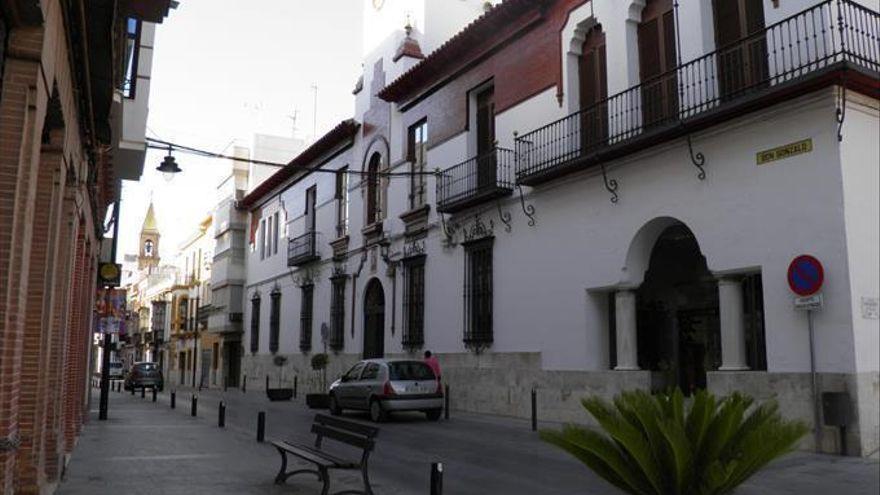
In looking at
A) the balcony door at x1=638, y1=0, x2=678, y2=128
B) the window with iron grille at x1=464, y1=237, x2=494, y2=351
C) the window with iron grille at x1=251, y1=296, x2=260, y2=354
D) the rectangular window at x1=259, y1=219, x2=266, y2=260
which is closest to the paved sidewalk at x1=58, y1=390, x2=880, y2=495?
the window with iron grille at x1=464, y1=237, x2=494, y2=351

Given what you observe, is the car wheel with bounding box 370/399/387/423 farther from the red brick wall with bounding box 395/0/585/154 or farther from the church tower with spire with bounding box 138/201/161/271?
the church tower with spire with bounding box 138/201/161/271

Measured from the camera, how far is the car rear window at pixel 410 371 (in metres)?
17.8

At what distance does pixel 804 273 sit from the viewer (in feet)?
36.8

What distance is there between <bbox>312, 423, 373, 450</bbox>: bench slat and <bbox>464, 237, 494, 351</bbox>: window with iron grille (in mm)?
9700

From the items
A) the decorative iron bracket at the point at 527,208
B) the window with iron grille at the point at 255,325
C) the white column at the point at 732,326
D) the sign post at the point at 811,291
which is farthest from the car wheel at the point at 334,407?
the window with iron grille at the point at 255,325

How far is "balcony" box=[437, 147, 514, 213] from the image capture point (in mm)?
18750

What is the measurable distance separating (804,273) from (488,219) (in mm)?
9466

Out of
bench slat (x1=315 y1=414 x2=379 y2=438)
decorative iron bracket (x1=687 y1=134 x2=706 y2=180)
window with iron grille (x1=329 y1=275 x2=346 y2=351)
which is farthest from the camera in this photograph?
window with iron grille (x1=329 y1=275 x2=346 y2=351)

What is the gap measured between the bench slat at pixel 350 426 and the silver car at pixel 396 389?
7.27 m

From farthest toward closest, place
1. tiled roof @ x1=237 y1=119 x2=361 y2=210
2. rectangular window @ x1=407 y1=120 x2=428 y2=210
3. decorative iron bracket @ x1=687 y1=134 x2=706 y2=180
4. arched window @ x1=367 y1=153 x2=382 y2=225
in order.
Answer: tiled roof @ x1=237 y1=119 x2=361 y2=210, arched window @ x1=367 y1=153 x2=382 y2=225, rectangular window @ x1=407 y1=120 x2=428 y2=210, decorative iron bracket @ x1=687 y1=134 x2=706 y2=180

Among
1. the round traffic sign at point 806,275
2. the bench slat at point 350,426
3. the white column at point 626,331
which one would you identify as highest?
the round traffic sign at point 806,275

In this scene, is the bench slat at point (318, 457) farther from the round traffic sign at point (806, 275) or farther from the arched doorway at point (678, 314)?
the arched doorway at point (678, 314)

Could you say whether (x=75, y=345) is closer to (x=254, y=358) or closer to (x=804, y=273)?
(x=804, y=273)

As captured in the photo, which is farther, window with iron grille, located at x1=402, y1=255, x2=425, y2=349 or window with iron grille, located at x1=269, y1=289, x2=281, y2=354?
window with iron grille, located at x1=269, y1=289, x2=281, y2=354
